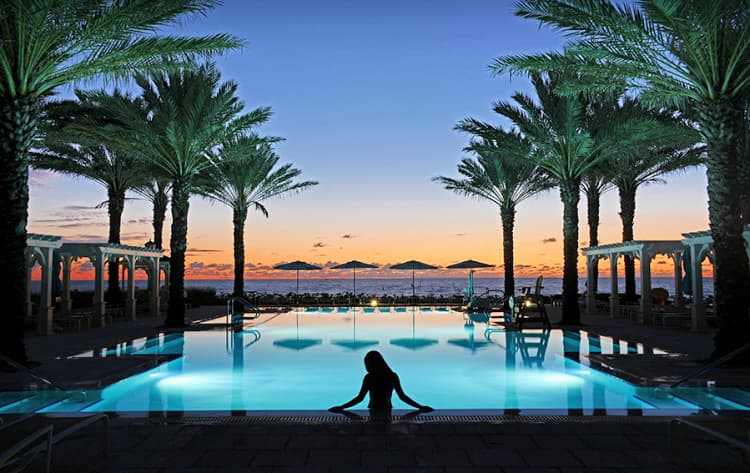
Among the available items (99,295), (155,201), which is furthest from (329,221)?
(99,295)

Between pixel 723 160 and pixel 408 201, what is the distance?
3004 centimetres

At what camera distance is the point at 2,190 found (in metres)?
10.2

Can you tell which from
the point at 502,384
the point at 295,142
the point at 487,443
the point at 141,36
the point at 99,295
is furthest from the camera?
the point at 295,142

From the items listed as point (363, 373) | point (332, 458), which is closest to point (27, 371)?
point (332, 458)

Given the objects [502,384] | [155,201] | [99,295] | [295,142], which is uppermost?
[295,142]

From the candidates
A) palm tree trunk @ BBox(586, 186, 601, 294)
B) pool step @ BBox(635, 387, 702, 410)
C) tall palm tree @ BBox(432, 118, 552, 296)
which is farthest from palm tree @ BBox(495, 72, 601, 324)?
pool step @ BBox(635, 387, 702, 410)

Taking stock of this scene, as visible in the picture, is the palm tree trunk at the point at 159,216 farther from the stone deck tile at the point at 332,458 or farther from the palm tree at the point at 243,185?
the stone deck tile at the point at 332,458

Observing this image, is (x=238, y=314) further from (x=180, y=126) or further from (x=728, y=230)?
(x=728, y=230)

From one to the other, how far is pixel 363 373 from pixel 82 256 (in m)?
13.3

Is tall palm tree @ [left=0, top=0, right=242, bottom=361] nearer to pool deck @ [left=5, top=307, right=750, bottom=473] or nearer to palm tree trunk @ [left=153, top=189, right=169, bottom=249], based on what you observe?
pool deck @ [left=5, top=307, right=750, bottom=473]

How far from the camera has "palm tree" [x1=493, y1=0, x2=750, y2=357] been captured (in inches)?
388

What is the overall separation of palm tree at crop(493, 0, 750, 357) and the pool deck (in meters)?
4.75

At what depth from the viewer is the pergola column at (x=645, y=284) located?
749 inches

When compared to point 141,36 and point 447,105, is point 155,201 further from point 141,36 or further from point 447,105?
point 141,36
